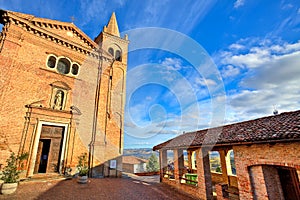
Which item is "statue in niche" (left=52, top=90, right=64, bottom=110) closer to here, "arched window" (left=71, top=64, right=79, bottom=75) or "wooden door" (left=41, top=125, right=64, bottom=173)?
"wooden door" (left=41, top=125, right=64, bottom=173)

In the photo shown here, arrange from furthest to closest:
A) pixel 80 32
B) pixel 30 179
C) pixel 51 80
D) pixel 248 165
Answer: pixel 80 32, pixel 51 80, pixel 30 179, pixel 248 165

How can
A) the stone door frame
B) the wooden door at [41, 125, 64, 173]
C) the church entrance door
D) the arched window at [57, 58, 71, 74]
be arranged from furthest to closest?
the arched window at [57, 58, 71, 74] → the wooden door at [41, 125, 64, 173] → the church entrance door → the stone door frame

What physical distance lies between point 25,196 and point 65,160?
4.83m

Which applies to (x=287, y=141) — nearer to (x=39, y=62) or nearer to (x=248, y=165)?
(x=248, y=165)

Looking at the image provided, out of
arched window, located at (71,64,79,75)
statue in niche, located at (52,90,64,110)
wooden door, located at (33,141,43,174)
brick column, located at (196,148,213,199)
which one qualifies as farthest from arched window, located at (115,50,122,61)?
brick column, located at (196,148,213,199)

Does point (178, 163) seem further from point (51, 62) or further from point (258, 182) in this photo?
point (51, 62)

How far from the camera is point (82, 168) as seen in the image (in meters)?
11.5

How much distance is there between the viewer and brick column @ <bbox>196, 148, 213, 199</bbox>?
26.8 ft

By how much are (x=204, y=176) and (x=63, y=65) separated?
13.7 metres

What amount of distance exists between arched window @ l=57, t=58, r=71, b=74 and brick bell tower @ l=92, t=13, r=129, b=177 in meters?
3.09

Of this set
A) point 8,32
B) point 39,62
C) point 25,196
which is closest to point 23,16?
point 8,32

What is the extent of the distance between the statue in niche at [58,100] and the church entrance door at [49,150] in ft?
5.00

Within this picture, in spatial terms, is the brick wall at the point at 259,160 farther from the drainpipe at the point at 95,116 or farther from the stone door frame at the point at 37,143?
the stone door frame at the point at 37,143

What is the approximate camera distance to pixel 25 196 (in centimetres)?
707
